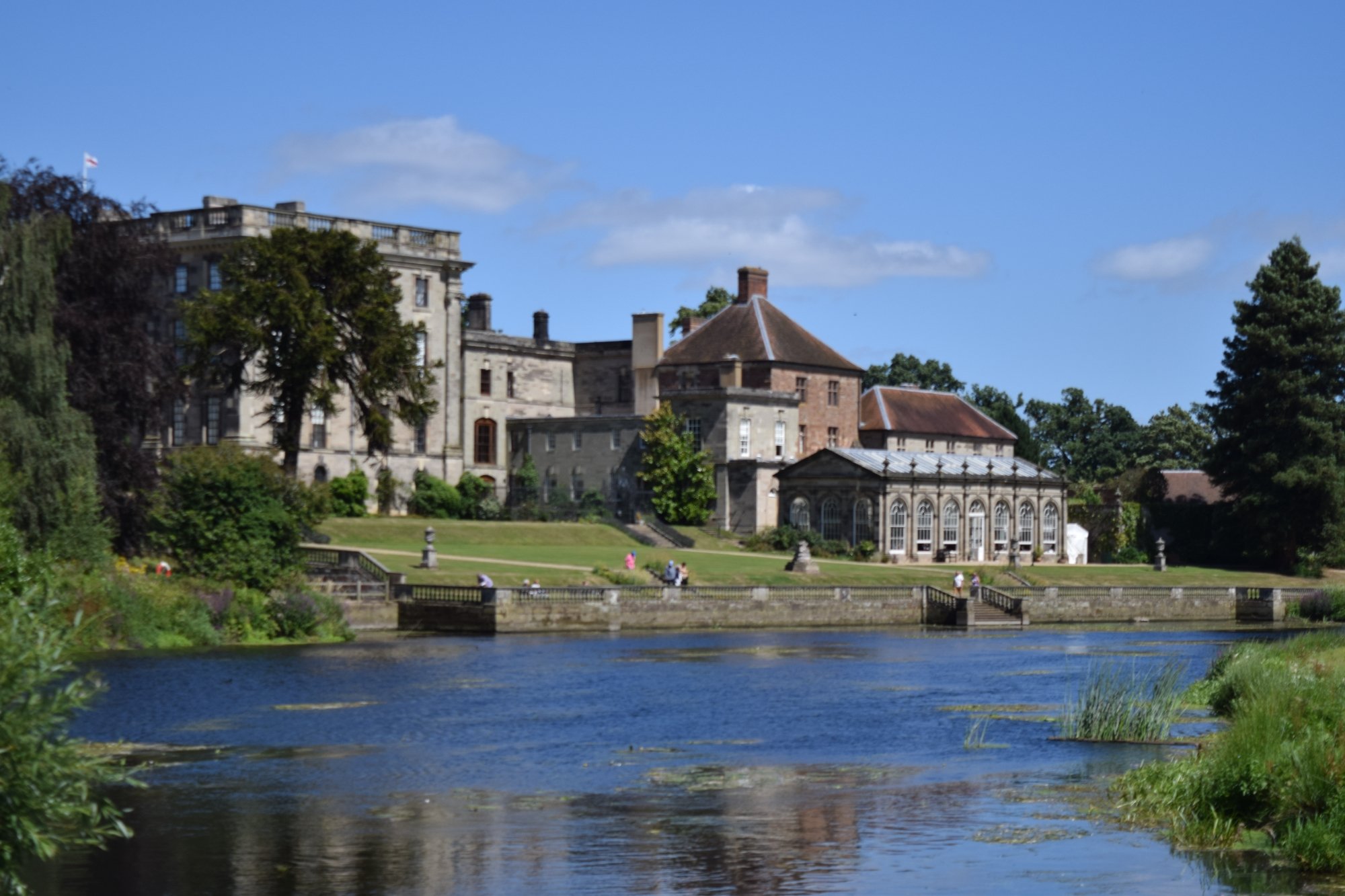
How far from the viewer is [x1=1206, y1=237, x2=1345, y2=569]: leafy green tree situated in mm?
84812

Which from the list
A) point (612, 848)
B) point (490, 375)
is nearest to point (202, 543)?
point (612, 848)

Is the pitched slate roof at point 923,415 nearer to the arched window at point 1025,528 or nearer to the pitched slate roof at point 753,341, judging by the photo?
the pitched slate roof at point 753,341

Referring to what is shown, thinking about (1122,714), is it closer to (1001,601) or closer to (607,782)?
(607,782)

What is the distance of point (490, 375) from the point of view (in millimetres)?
98750

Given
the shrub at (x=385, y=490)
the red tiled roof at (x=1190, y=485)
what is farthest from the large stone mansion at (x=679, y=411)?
the red tiled roof at (x=1190, y=485)

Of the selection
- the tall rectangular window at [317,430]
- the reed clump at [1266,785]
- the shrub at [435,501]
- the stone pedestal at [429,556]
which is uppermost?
the tall rectangular window at [317,430]

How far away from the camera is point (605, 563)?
6862 centimetres

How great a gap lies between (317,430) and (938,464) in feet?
92.4

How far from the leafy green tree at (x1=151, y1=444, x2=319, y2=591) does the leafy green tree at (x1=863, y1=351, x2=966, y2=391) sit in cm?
8702

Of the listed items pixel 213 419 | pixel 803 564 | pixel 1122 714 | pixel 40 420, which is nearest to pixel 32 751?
pixel 1122 714

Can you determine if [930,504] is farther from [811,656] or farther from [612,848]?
[612,848]

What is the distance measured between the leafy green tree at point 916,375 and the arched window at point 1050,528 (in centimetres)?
4526

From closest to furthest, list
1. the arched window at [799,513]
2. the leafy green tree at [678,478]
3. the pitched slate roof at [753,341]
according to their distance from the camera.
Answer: the arched window at [799,513]
the leafy green tree at [678,478]
the pitched slate roof at [753,341]

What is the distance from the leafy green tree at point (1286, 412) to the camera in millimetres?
84812
